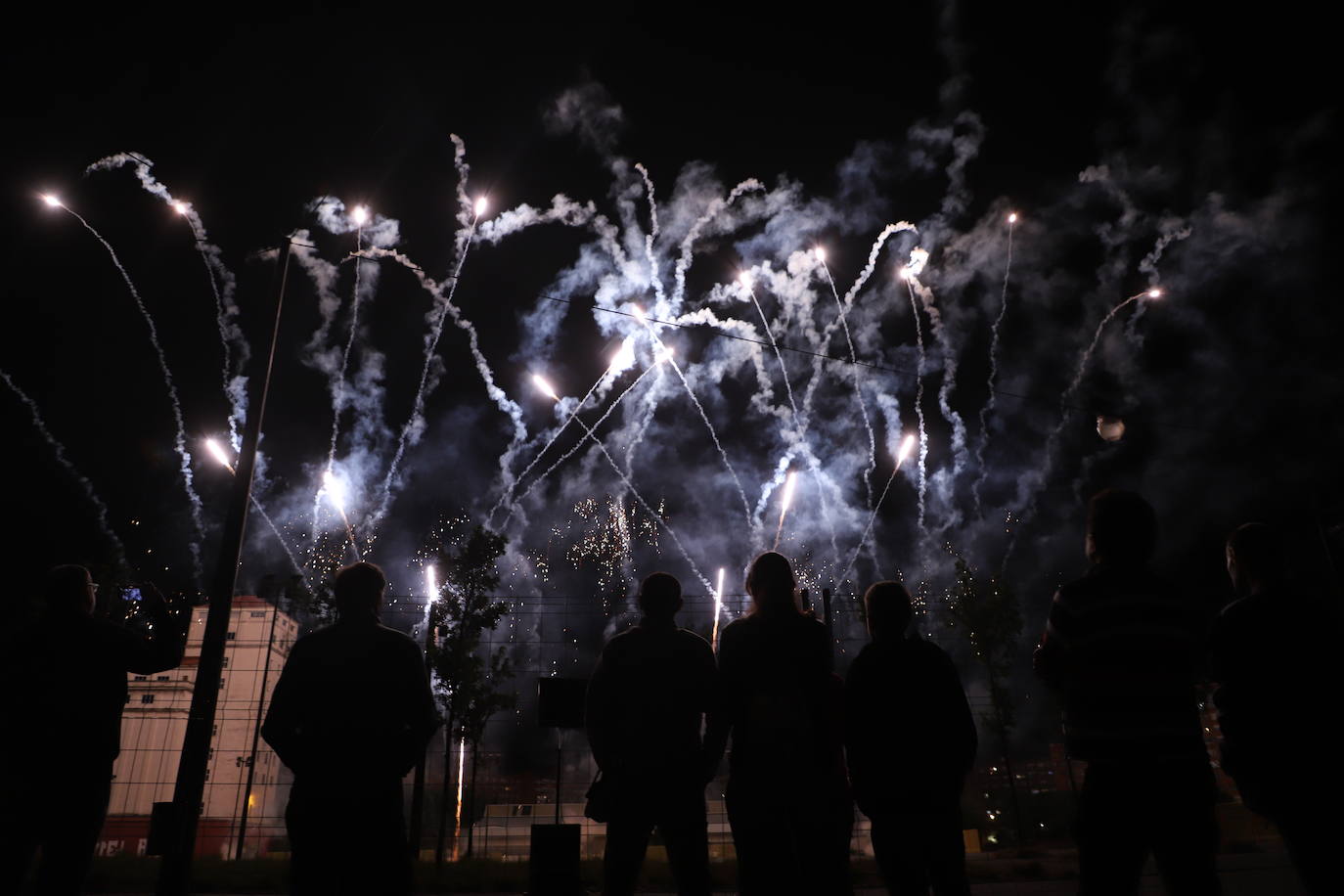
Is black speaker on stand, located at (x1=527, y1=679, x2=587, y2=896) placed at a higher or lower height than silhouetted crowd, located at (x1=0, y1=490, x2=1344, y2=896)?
lower

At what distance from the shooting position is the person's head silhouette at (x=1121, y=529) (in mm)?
3426

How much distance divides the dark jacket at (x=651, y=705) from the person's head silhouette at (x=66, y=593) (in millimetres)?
3087

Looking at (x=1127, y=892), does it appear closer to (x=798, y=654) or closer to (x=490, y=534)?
Answer: (x=798, y=654)

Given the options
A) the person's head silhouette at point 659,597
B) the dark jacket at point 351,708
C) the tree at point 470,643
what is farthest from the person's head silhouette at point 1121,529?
the tree at point 470,643

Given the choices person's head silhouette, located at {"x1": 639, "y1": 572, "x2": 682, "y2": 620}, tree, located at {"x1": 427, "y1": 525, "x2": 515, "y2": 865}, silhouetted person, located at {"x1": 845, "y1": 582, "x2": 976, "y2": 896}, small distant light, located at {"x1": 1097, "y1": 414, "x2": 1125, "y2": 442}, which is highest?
small distant light, located at {"x1": 1097, "y1": 414, "x2": 1125, "y2": 442}

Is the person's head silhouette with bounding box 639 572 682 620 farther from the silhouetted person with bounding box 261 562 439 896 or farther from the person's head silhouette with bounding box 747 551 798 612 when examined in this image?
the silhouetted person with bounding box 261 562 439 896

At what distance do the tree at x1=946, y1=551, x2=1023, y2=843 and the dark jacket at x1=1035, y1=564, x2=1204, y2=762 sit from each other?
76.4ft

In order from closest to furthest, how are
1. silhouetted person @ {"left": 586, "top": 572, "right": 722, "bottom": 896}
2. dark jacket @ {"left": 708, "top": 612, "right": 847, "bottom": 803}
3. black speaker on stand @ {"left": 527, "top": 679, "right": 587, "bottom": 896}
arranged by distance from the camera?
1. dark jacket @ {"left": 708, "top": 612, "right": 847, "bottom": 803}
2. silhouetted person @ {"left": 586, "top": 572, "right": 722, "bottom": 896}
3. black speaker on stand @ {"left": 527, "top": 679, "right": 587, "bottom": 896}

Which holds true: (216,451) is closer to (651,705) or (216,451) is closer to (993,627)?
(651,705)

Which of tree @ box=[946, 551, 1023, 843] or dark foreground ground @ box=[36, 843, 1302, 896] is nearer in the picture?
dark foreground ground @ box=[36, 843, 1302, 896]

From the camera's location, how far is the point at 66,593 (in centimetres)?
429

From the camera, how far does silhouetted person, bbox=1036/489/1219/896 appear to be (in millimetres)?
2852

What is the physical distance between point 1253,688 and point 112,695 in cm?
597

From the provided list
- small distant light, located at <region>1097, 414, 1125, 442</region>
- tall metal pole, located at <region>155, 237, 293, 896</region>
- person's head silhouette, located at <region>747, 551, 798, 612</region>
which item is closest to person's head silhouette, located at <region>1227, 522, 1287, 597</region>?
person's head silhouette, located at <region>747, 551, 798, 612</region>
